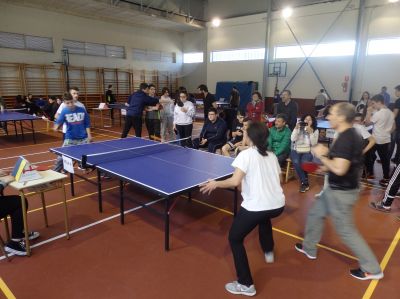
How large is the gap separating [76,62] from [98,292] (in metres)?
16.0

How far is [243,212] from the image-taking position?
2561 mm

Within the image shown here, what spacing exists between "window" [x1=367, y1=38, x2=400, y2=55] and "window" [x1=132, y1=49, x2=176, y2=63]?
1237 cm

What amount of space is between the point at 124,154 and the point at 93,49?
1431cm

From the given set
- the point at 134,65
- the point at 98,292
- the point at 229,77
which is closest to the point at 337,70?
the point at 229,77

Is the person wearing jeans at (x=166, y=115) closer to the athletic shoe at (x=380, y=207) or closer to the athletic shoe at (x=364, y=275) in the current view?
the athletic shoe at (x=380, y=207)

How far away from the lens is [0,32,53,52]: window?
1379 centimetres

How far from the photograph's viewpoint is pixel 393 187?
13.9ft

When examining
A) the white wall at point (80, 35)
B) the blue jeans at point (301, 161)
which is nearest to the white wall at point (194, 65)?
the white wall at point (80, 35)

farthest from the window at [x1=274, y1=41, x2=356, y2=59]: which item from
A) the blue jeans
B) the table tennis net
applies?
the table tennis net

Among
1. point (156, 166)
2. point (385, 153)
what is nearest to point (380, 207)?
point (385, 153)

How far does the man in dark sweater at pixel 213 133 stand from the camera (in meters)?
6.20

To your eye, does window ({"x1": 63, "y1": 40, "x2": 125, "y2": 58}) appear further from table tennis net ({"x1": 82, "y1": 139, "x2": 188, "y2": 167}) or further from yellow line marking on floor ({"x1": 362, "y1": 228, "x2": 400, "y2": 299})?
yellow line marking on floor ({"x1": 362, "y1": 228, "x2": 400, "y2": 299})

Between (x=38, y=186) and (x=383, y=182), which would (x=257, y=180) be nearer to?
(x=38, y=186)

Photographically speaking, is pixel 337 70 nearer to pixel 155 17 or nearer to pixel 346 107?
pixel 155 17
